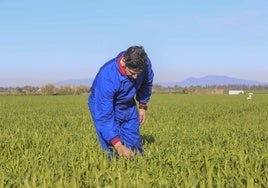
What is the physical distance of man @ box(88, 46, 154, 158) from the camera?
491 cm

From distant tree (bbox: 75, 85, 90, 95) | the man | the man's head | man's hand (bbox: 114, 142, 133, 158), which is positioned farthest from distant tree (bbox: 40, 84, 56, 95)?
the man's head

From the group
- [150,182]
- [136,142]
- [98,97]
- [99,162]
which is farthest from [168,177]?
[136,142]

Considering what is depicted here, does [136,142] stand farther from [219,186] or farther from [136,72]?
[219,186]

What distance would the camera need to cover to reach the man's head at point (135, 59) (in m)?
4.76

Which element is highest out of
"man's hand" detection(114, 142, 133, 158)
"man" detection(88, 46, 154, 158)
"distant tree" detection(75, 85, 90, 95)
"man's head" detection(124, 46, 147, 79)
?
"man's head" detection(124, 46, 147, 79)

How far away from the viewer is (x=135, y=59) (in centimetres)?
476

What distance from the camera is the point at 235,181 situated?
3559mm

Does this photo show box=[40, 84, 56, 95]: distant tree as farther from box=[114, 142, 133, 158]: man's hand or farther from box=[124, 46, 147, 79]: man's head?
box=[124, 46, 147, 79]: man's head

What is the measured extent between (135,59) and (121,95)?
0.90 m

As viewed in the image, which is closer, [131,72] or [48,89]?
[131,72]

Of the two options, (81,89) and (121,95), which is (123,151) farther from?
(81,89)

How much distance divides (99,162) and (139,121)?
6.15 feet

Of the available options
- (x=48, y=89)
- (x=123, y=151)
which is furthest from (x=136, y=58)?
(x=48, y=89)

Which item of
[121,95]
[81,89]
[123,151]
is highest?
[121,95]
